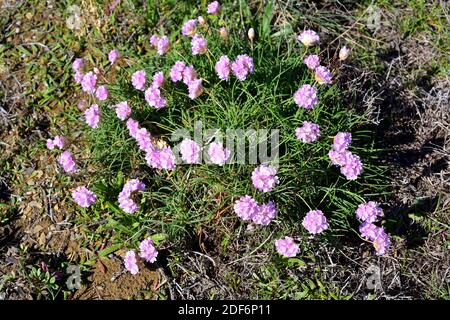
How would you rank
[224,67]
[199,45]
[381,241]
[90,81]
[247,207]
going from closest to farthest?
[247,207] < [381,241] < [224,67] < [199,45] < [90,81]

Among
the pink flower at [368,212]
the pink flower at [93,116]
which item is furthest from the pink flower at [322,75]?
the pink flower at [93,116]

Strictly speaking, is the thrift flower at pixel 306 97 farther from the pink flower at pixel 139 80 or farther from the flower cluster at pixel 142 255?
the flower cluster at pixel 142 255

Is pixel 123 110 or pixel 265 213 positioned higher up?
pixel 123 110

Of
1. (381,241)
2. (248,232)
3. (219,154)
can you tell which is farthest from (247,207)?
(381,241)

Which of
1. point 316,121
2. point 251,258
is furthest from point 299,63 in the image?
point 251,258

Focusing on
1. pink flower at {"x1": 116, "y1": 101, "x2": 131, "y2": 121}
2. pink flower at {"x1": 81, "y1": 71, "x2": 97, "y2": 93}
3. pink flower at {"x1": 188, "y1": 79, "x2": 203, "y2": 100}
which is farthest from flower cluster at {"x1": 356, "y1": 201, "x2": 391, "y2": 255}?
pink flower at {"x1": 81, "y1": 71, "x2": 97, "y2": 93}

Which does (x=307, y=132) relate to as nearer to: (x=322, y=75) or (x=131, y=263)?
(x=322, y=75)

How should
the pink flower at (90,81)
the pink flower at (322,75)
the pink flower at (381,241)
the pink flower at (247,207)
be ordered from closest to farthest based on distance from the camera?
the pink flower at (247,207) → the pink flower at (381,241) → the pink flower at (322,75) → the pink flower at (90,81)
